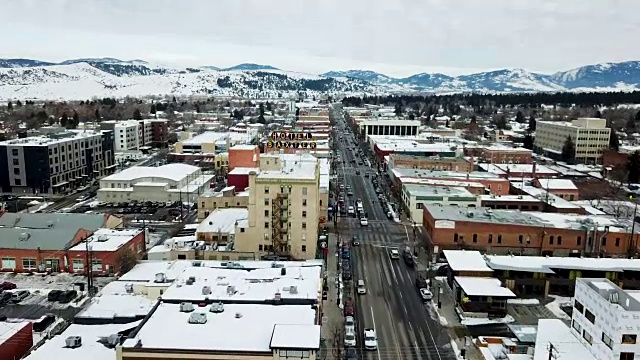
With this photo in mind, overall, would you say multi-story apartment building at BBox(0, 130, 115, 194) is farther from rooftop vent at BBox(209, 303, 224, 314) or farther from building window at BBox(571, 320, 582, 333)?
building window at BBox(571, 320, 582, 333)

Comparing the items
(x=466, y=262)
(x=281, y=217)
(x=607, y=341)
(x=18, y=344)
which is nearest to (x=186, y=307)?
(x=18, y=344)

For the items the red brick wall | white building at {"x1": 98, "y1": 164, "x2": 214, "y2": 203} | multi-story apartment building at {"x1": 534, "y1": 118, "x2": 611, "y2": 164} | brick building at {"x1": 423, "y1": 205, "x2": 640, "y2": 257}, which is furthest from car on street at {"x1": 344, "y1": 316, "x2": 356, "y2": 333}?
multi-story apartment building at {"x1": 534, "y1": 118, "x2": 611, "y2": 164}

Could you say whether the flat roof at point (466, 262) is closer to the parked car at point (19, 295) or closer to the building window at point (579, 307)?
the building window at point (579, 307)

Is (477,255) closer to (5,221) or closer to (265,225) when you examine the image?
(265,225)

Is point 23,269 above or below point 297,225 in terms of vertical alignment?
below

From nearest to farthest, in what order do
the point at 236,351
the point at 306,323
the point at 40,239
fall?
the point at 236,351
the point at 306,323
the point at 40,239

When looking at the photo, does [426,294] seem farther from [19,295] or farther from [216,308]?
[19,295]

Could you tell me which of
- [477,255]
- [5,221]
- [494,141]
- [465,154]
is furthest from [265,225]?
[494,141]
